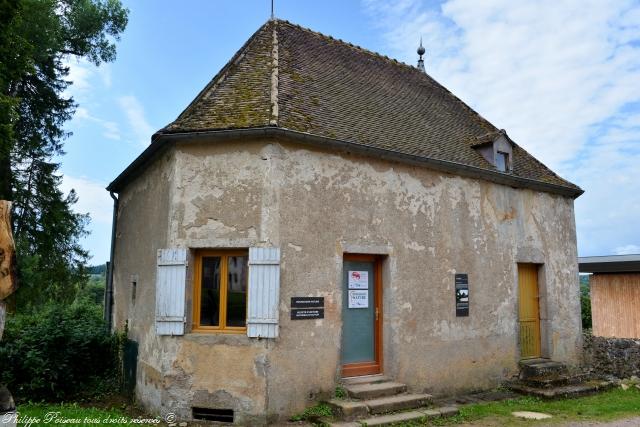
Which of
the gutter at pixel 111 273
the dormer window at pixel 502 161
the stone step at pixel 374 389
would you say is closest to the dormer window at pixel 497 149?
the dormer window at pixel 502 161

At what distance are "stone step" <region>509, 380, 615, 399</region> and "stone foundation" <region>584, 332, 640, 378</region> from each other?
5.64 feet

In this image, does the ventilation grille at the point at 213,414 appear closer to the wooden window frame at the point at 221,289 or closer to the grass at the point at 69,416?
the grass at the point at 69,416

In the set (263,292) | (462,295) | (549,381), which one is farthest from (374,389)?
(549,381)

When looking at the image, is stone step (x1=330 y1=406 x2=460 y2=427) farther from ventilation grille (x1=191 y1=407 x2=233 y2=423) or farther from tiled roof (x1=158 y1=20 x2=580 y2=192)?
tiled roof (x1=158 y1=20 x2=580 y2=192)

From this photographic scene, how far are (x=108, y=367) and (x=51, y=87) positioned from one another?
1204 centimetres

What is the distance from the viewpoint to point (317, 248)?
7.79 metres

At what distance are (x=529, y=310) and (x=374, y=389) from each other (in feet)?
17.2

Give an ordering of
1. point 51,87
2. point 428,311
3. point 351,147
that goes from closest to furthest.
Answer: point 351,147 < point 428,311 < point 51,87

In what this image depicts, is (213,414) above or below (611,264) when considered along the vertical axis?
below

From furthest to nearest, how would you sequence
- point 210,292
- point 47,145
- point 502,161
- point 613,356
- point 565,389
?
point 47,145, point 613,356, point 502,161, point 565,389, point 210,292

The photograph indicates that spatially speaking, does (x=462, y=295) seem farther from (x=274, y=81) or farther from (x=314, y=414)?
(x=274, y=81)

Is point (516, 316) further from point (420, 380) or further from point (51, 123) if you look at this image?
point (51, 123)

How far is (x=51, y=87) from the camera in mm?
17234

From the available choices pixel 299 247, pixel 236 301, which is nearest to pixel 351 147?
pixel 299 247
